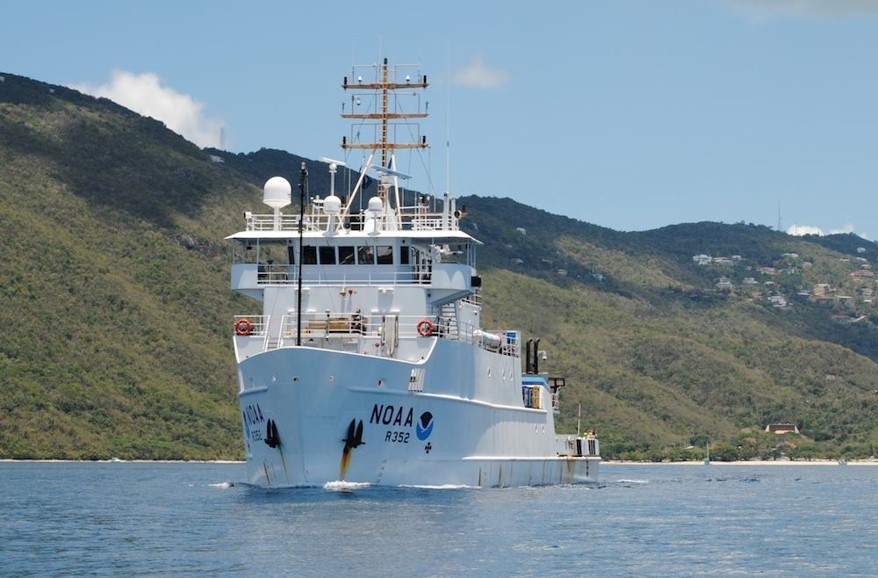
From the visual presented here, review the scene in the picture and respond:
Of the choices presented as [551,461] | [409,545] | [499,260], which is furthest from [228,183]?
[409,545]

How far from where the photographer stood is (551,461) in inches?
2404

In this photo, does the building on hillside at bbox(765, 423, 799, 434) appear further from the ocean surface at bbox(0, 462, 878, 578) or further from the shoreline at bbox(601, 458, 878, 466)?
the ocean surface at bbox(0, 462, 878, 578)

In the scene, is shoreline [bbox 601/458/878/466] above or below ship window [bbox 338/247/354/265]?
below

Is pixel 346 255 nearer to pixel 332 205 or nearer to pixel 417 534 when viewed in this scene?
pixel 332 205

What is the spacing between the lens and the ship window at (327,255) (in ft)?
165

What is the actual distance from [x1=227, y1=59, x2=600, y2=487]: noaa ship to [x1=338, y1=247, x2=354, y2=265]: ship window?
0.07 metres

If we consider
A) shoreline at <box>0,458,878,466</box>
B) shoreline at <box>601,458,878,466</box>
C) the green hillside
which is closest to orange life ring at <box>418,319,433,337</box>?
shoreline at <box>0,458,878,466</box>

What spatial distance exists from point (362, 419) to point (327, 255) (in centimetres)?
768

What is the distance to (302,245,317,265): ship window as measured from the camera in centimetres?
5056

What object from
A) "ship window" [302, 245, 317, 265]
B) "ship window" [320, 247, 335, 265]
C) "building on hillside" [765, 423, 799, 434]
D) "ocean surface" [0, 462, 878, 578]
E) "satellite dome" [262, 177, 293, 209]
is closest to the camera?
"ocean surface" [0, 462, 878, 578]

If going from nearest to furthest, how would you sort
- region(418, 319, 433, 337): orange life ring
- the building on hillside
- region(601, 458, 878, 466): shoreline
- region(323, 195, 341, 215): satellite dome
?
1. region(418, 319, 433, 337): orange life ring
2. region(323, 195, 341, 215): satellite dome
3. region(601, 458, 878, 466): shoreline
4. the building on hillside

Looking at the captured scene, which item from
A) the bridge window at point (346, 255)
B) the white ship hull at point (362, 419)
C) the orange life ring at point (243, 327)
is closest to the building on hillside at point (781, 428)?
the white ship hull at point (362, 419)

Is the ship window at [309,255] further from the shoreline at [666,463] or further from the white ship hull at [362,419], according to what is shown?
the shoreline at [666,463]

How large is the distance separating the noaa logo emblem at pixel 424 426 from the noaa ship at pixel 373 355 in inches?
1.6
